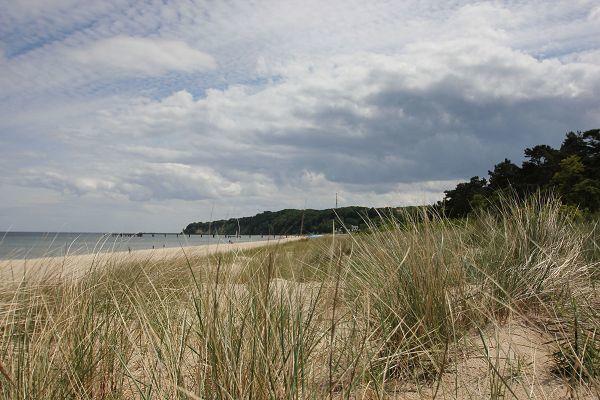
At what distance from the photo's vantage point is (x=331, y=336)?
1504 millimetres

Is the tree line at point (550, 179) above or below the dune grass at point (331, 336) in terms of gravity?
above

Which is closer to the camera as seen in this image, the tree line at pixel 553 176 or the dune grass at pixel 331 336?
the dune grass at pixel 331 336

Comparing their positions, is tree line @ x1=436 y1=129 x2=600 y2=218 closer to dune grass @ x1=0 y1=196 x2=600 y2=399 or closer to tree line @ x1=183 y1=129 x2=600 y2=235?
tree line @ x1=183 y1=129 x2=600 y2=235

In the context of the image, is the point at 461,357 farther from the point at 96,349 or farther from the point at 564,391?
the point at 96,349

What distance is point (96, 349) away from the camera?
2.54m

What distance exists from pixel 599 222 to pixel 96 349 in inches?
258

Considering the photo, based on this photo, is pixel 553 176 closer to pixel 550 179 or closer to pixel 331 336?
pixel 550 179

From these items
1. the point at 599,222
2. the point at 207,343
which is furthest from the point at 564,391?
the point at 599,222

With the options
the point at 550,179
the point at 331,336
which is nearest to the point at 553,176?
Result: the point at 550,179

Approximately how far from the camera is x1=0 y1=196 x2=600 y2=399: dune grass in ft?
5.86

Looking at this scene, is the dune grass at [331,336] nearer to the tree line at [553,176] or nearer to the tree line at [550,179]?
the tree line at [550,179]

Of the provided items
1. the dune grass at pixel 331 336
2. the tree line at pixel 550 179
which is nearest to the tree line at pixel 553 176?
the tree line at pixel 550 179

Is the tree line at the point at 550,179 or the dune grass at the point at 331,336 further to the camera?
the tree line at the point at 550,179

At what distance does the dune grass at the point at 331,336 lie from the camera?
179 centimetres
